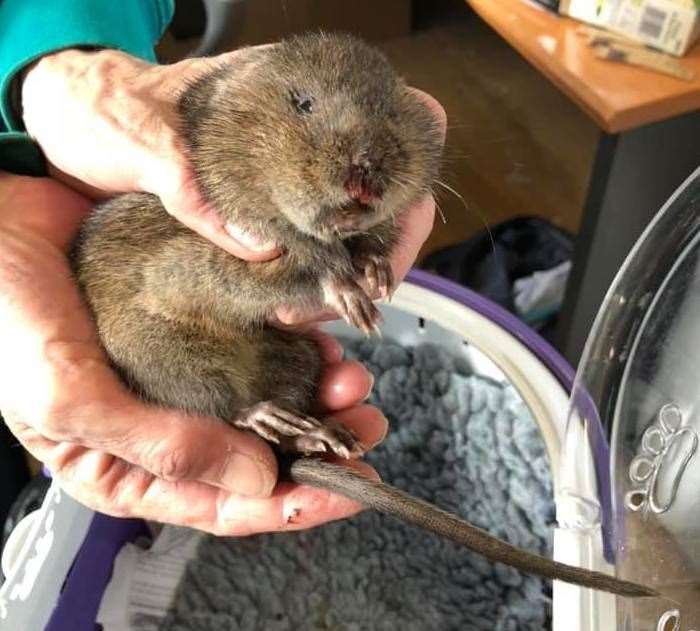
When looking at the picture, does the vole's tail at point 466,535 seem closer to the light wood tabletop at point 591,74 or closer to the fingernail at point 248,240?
the fingernail at point 248,240

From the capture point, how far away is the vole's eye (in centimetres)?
90

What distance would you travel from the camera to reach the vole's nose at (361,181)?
85cm

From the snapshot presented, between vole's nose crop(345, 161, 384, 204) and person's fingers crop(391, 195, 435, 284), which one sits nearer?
vole's nose crop(345, 161, 384, 204)

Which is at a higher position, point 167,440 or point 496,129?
point 167,440

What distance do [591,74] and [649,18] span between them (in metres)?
0.15

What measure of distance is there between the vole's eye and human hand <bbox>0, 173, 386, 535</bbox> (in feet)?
1.23

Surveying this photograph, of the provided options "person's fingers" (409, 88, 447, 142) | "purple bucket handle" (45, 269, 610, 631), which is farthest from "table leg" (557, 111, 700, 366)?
"person's fingers" (409, 88, 447, 142)

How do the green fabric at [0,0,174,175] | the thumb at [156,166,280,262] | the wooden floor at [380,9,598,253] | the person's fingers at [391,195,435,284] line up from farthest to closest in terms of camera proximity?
the wooden floor at [380,9,598,253] → the green fabric at [0,0,174,175] → the person's fingers at [391,195,435,284] → the thumb at [156,166,280,262]

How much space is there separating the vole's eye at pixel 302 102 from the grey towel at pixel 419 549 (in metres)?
0.80

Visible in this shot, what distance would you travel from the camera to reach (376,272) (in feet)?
3.40

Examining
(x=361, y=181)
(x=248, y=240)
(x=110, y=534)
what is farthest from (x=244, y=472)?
(x=110, y=534)

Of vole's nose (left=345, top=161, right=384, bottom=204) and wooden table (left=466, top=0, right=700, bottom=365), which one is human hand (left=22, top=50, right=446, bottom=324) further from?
wooden table (left=466, top=0, right=700, bottom=365)

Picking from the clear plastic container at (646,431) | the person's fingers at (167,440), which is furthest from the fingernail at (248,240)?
the clear plastic container at (646,431)

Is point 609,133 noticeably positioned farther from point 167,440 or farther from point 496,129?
point 496,129
